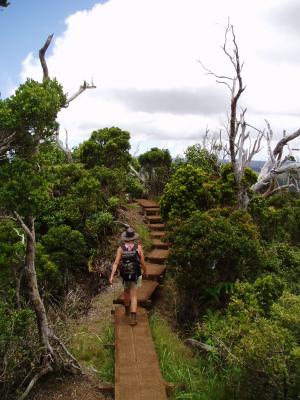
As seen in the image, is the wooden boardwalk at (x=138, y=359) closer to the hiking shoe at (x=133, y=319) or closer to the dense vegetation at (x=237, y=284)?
the hiking shoe at (x=133, y=319)

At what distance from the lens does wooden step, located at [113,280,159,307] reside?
956 cm

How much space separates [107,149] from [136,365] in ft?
43.1

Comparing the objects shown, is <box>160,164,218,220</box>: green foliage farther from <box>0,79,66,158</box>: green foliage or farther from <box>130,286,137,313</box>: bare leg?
<box>0,79,66,158</box>: green foliage

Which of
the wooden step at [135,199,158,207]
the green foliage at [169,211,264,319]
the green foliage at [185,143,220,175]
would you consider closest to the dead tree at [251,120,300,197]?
the green foliage at [185,143,220,175]

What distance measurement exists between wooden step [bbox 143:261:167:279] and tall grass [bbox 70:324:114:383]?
7.40 ft

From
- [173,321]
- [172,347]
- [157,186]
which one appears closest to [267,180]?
[157,186]

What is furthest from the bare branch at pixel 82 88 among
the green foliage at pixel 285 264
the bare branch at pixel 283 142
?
the bare branch at pixel 283 142

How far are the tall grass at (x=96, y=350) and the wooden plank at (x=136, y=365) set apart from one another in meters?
0.35

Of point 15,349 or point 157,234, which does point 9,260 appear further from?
point 157,234

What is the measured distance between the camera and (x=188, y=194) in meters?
14.3

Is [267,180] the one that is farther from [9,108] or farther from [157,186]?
[9,108]

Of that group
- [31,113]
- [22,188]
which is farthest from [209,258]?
[31,113]

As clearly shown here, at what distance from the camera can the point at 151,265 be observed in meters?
12.0

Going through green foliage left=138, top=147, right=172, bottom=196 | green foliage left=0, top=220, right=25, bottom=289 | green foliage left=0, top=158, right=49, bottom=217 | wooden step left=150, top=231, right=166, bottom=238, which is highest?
green foliage left=138, top=147, right=172, bottom=196
